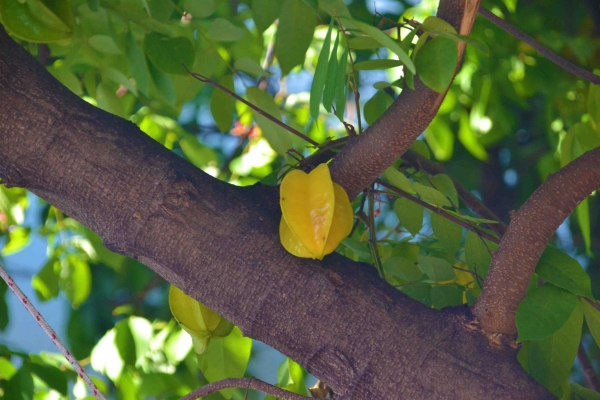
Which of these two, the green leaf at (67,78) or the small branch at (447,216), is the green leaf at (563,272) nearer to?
the small branch at (447,216)

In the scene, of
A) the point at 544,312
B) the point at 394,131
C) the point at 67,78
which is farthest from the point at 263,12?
the point at 544,312

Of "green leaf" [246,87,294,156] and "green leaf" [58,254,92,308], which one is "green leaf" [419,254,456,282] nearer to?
"green leaf" [246,87,294,156]

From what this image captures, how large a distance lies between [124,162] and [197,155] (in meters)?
0.63

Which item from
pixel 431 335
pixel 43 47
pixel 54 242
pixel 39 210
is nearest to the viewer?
pixel 431 335

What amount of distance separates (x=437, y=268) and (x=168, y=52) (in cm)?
41

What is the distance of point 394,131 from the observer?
607mm

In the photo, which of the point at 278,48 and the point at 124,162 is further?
the point at 278,48

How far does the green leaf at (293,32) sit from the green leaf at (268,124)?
0.39ft

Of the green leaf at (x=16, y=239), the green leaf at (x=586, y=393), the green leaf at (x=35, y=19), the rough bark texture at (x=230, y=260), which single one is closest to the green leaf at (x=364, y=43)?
the rough bark texture at (x=230, y=260)

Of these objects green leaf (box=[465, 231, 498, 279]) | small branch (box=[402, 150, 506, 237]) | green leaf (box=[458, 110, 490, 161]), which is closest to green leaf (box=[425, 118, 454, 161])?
green leaf (box=[458, 110, 490, 161])

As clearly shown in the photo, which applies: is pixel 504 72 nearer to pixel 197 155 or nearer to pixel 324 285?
pixel 197 155

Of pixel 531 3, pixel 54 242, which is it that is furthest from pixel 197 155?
pixel 531 3

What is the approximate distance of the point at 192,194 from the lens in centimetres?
63

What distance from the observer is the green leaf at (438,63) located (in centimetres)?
51
